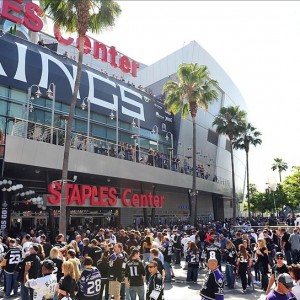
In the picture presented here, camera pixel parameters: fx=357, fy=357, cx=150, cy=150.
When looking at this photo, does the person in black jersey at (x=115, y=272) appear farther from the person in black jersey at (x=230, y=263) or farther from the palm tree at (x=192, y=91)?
the palm tree at (x=192, y=91)

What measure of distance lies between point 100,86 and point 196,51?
1896 cm

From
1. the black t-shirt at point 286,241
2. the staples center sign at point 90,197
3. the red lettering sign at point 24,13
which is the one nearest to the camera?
the black t-shirt at point 286,241

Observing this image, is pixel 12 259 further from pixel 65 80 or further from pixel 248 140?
pixel 248 140

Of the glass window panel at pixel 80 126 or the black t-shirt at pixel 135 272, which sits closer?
the black t-shirt at pixel 135 272

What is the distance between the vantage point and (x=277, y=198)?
2554 inches

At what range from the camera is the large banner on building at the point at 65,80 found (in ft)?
77.8

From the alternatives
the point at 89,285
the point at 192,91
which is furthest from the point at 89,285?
the point at 192,91

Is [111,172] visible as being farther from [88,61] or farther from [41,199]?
[88,61]

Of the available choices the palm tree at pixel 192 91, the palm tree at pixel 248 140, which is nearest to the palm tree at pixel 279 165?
the palm tree at pixel 248 140

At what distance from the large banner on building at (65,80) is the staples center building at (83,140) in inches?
2.9

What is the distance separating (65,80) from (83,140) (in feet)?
21.0

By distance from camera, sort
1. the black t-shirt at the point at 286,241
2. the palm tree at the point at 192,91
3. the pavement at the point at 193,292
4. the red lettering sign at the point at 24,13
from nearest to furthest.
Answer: the pavement at the point at 193,292 → the black t-shirt at the point at 286,241 → the red lettering sign at the point at 24,13 → the palm tree at the point at 192,91

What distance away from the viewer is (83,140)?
23.7m

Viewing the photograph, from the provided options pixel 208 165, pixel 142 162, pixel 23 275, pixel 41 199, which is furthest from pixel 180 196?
pixel 23 275
